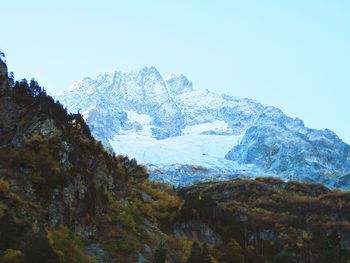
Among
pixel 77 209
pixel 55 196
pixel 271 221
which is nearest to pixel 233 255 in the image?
pixel 77 209

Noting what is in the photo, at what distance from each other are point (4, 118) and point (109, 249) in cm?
1763

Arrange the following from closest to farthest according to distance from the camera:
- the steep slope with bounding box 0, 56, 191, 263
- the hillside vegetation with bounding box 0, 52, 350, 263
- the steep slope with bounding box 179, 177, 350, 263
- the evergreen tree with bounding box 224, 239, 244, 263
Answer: the steep slope with bounding box 0, 56, 191, 263 → the hillside vegetation with bounding box 0, 52, 350, 263 → the evergreen tree with bounding box 224, 239, 244, 263 → the steep slope with bounding box 179, 177, 350, 263

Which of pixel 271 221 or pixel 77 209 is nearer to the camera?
pixel 77 209

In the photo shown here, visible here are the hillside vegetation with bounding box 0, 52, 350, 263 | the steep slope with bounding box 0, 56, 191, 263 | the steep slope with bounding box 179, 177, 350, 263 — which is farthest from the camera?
the steep slope with bounding box 179, 177, 350, 263

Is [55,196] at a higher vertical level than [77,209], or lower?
higher

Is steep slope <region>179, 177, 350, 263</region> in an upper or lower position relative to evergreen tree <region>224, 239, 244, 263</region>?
upper

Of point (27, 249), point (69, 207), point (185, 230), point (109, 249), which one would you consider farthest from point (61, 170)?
point (185, 230)

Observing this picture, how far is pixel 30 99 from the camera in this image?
69250mm

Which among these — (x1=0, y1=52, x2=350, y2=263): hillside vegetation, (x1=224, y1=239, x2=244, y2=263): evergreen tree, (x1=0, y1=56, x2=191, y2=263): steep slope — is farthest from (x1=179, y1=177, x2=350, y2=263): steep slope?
(x1=0, y1=56, x2=191, y2=263): steep slope

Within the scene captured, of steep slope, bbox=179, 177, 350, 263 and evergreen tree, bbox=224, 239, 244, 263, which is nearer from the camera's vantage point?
evergreen tree, bbox=224, 239, 244, 263

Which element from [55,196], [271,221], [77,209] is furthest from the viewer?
[271,221]

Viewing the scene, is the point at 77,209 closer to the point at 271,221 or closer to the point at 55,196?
the point at 55,196

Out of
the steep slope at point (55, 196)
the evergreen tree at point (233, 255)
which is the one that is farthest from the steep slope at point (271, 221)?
the steep slope at point (55, 196)

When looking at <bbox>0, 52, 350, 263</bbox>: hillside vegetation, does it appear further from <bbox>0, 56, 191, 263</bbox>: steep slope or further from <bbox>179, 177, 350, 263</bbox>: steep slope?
<bbox>179, 177, 350, 263</bbox>: steep slope
